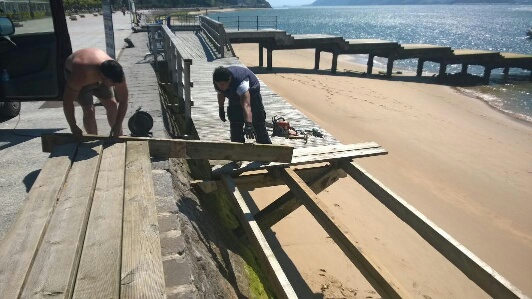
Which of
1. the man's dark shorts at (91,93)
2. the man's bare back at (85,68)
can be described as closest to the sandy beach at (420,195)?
the man's bare back at (85,68)

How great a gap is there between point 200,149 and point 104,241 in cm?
204

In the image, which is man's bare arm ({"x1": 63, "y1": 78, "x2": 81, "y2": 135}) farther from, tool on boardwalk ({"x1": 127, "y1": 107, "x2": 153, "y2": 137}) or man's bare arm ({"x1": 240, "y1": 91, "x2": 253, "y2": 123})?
man's bare arm ({"x1": 240, "y1": 91, "x2": 253, "y2": 123})

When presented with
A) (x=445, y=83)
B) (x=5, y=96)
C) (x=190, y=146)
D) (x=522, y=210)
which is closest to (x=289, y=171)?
(x=190, y=146)

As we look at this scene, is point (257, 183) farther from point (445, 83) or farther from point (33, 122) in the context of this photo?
point (445, 83)

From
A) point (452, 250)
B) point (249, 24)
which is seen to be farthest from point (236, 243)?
point (249, 24)

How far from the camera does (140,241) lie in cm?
238

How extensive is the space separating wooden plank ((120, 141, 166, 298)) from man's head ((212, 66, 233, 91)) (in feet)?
6.73

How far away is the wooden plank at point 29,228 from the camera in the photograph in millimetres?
2016

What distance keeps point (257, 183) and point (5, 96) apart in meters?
3.88

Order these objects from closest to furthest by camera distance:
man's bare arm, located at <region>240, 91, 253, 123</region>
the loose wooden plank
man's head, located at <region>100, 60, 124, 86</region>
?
1. man's head, located at <region>100, 60, 124, 86</region>
2. man's bare arm, located at <region>240, 91, 253, 123</region>
3. the loose wooden plank

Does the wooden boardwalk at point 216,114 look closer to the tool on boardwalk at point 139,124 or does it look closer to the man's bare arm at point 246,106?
the tool on boardwalk at point 139,124

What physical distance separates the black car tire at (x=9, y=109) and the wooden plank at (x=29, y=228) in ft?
11.3

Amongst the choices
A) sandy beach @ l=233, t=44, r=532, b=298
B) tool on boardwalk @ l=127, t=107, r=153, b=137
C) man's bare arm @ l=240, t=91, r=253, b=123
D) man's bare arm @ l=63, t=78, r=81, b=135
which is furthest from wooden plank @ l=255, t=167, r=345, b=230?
man's bare arm @ l=63, t=78, r=81, b=135

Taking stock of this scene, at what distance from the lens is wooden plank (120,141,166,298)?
2040mm
